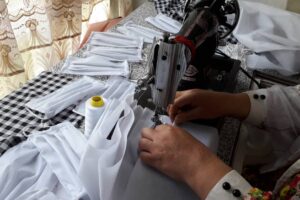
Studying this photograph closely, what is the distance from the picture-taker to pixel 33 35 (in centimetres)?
138

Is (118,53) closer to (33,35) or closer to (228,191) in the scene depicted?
(33,35)

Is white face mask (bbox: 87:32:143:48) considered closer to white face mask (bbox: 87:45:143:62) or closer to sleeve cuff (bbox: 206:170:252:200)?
white face mask (bbox: 87:45:143:62)

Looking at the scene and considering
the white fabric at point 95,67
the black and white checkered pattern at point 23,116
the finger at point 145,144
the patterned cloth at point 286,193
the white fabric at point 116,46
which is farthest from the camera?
the white fabric at point 116,46

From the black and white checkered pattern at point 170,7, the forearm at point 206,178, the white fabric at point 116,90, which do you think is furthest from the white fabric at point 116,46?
the forearm at point 206,178

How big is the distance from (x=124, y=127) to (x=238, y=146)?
337 mm

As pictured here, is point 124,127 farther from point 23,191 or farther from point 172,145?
point 23,191

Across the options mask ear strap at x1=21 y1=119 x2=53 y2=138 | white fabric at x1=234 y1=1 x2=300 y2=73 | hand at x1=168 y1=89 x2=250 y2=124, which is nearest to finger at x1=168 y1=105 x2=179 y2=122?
hand at x1=168 y1=89 x2=250 y2=124

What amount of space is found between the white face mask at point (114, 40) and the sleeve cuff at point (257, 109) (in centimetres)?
54

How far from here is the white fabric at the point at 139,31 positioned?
4.32 feet

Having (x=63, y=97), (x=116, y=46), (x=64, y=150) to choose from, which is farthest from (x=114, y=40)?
(x=64, y=150)

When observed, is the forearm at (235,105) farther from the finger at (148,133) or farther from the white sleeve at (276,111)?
the finger at (148,133)

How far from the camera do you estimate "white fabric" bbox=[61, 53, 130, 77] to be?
3.43 ft

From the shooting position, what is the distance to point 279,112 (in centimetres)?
84

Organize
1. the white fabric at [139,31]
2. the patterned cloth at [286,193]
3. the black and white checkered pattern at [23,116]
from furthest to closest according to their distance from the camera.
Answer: the white fabric at [139,31] < the black and white checkered pattern at [23,116] < the patterned cloth at [286,193]
